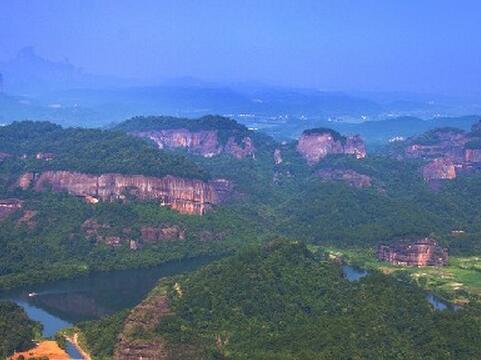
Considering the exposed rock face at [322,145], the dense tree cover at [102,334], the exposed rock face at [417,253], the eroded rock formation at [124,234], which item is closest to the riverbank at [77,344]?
the dense tree cover at [102,334]

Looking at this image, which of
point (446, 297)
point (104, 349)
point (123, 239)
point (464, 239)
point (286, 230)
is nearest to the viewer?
point (104, 349)

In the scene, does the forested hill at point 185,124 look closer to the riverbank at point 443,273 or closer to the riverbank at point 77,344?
the riverbank at point 443,273

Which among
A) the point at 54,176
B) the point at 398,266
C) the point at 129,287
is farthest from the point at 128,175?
the point at 398,266

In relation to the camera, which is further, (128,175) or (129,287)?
(128,175)

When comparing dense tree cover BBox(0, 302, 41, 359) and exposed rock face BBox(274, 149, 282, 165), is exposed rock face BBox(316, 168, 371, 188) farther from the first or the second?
dense tree cover BBox(0, 302, 41, 359)

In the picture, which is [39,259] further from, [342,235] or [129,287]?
[342,235]

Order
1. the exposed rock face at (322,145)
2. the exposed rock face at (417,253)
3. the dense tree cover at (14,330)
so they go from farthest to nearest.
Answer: the exposed rock face at (322,145)
the exposed rock face at (417,253)
the dense tree cover at (14,330)
